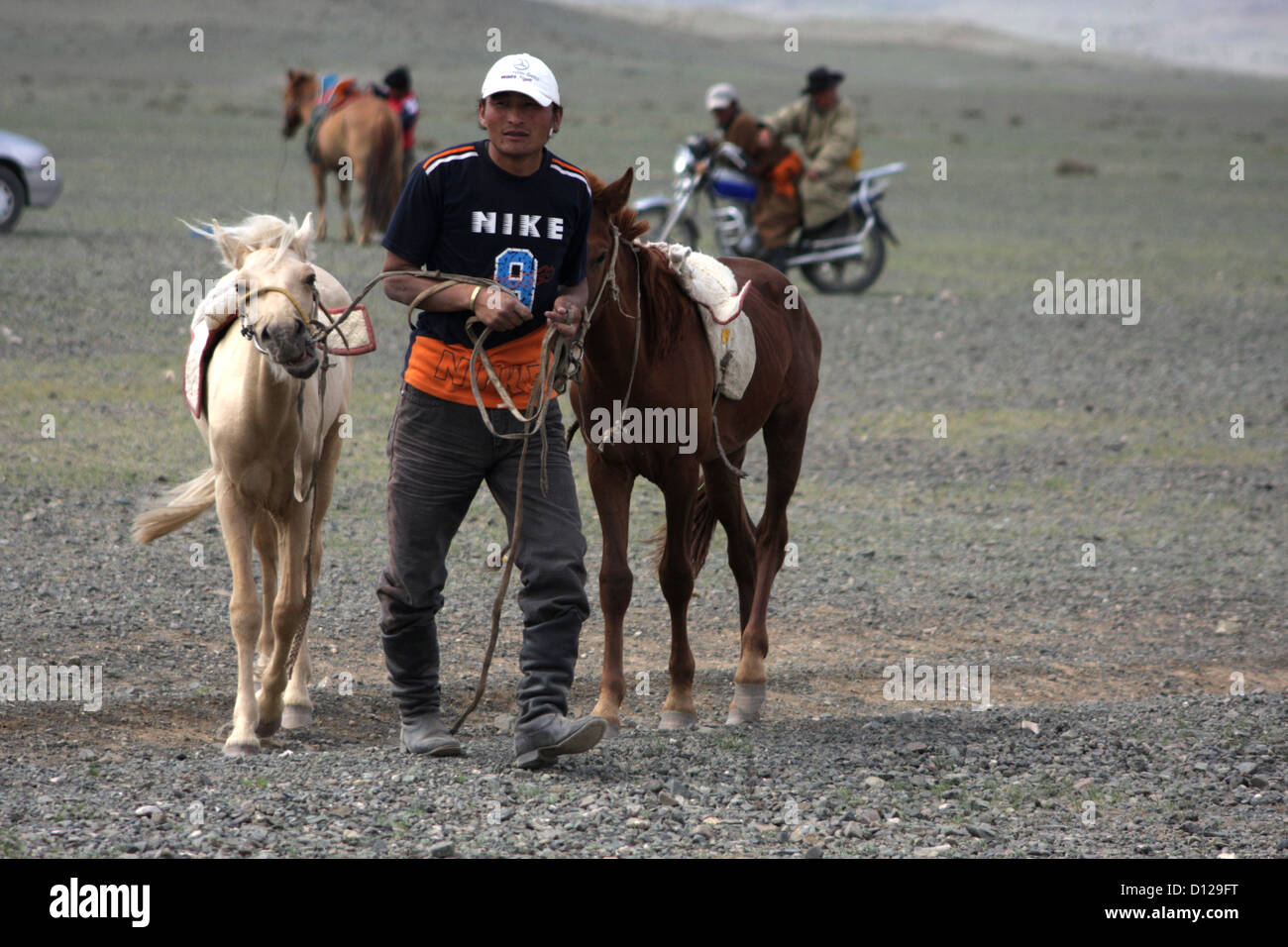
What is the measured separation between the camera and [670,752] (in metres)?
5.13

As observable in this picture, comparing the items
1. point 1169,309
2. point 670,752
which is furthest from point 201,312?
point 1169,309

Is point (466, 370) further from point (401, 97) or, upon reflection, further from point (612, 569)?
point (401, 97)

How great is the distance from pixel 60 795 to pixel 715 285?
9.03 feet

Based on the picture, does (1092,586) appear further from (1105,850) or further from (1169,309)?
(1169,309)

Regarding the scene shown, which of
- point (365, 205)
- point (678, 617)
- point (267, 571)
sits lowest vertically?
point (678, 617)

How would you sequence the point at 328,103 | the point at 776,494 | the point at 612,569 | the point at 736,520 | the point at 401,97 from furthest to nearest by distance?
the point at 328,103 → the point at 401,97 → the point at 776,494 → the point at 736,520 → the point at 612,569

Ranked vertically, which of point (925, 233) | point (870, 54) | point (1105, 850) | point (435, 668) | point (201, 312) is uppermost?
point (870, 54)

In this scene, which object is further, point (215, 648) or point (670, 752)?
point (215, 648)

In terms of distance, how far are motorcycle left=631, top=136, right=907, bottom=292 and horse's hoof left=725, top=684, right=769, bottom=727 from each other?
33.6 ft

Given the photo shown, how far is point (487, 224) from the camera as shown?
4.58 m

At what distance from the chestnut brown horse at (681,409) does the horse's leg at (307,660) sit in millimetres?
1089

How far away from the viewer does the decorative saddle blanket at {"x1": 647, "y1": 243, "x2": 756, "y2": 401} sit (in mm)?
5504

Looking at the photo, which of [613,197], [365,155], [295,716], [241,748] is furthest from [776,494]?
[365,155]

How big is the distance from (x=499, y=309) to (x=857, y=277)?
13.0 m
